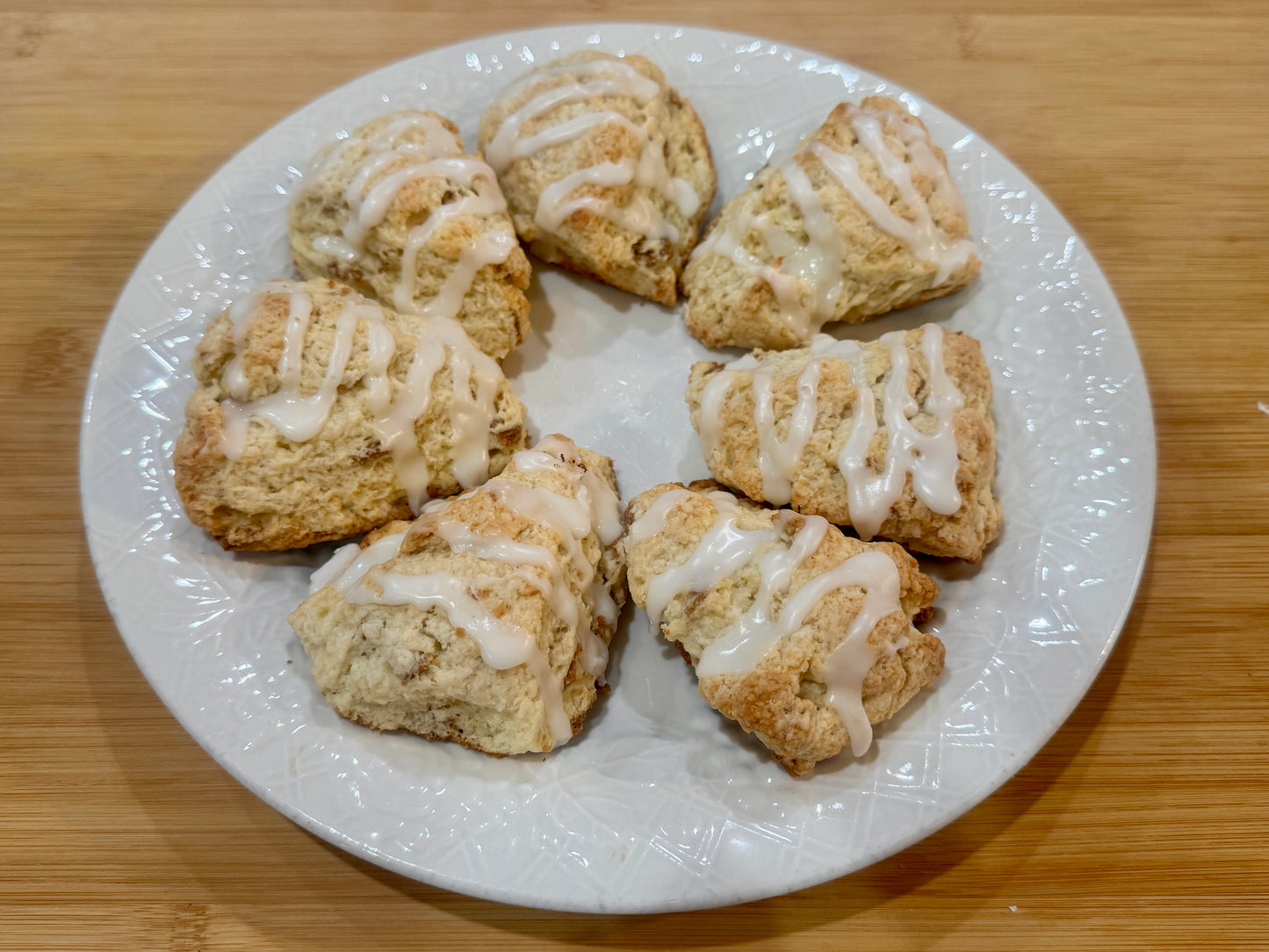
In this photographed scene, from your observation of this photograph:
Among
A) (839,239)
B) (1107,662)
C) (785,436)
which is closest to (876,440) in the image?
(785,436)

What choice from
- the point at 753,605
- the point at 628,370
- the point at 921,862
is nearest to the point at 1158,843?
the point at 921,862

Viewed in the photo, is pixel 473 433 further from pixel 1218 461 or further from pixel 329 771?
pixel 1218 461

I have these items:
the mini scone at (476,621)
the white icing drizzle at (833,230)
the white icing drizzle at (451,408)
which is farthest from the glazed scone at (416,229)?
the white icing drizzle at (833,230)

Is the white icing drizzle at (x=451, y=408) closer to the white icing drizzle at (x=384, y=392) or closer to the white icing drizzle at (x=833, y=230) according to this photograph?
the white icing drizzle at (x=384, y=392)

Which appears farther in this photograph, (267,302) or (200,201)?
(200,201)

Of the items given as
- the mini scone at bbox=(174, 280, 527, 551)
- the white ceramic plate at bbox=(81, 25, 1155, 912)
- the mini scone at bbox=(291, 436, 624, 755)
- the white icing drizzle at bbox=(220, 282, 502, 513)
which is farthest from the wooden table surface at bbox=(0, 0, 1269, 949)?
the white icing drizzle at bbox=(220, 282, 502, 513)

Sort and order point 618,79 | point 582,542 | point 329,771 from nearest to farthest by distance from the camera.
Result: 1. point 329,771
2. point 582,542
3. point 618,79
